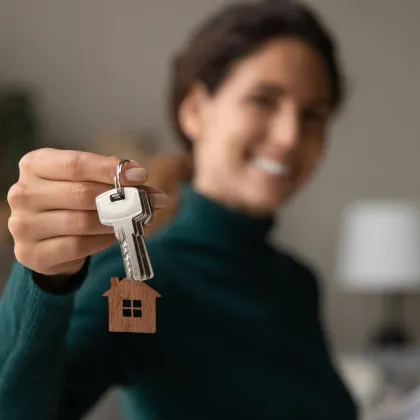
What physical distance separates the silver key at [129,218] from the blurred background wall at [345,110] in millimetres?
1011

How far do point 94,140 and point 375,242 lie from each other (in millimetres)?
587

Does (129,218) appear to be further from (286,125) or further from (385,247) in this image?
(385,247)

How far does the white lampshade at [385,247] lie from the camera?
1283 mm

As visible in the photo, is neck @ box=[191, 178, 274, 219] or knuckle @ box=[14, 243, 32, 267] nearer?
knuckle @ box=[14, 243, 32, 267]

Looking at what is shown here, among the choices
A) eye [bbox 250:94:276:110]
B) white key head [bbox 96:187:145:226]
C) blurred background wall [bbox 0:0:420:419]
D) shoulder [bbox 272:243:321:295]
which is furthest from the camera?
blurred background wall [bbox 0:0:420:419]

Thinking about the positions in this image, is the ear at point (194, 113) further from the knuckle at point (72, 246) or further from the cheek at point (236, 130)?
the knuckle at point (72, 246)

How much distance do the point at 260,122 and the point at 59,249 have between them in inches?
5.8

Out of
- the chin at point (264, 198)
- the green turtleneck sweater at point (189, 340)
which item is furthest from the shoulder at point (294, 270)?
the chin at point (264, 198)

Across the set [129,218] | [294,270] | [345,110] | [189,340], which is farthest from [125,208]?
[345,110]

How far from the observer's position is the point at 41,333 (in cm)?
22

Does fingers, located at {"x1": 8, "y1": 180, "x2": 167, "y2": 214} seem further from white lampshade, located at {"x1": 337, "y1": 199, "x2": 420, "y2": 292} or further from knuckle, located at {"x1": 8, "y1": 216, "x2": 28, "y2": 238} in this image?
white lampshade, located at {"x1": 337, "y1": 199, "x2": 420, "y2": 292}

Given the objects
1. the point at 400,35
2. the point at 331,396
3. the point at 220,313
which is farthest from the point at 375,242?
the point at 220,313

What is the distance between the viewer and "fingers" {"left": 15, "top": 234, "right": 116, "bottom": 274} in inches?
7.7

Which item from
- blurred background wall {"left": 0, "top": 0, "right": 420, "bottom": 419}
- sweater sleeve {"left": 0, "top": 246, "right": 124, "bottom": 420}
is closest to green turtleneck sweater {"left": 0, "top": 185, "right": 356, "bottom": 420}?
sweater sleeve {"left": 0, "top": 246, "right": 124, "bottom": 420}
